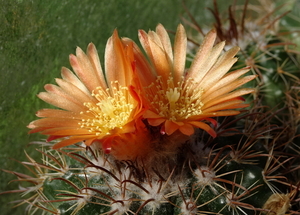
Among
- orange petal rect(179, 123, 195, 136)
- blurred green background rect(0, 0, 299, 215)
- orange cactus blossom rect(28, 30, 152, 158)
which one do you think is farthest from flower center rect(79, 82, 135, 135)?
blurred green background rect(0, 0, 299, 215)

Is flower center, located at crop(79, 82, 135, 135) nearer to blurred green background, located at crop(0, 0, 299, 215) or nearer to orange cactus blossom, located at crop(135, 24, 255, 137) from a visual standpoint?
orange cactus blossom, located at crop(135, 24, 255, 137)

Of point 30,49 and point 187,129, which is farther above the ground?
point 30,49

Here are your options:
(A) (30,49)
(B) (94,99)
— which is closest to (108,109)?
(B) (94,99)

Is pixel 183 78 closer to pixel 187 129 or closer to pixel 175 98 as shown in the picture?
pixel 175 98

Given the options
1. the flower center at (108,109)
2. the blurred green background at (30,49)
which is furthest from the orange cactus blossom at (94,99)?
the blurred green background at (30,49)

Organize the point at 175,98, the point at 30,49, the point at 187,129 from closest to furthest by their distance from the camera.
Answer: the point at 187,129, the point at 175,98, the point at 30,49

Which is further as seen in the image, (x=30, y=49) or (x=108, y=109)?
(x=30, y=49)

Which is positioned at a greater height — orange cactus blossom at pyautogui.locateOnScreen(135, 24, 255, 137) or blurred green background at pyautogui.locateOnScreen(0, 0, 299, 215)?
blurred green background at pyautogui.locateOnScreen(0, 0, 299, 215)

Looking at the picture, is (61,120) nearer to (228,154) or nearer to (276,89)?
(228,154)
